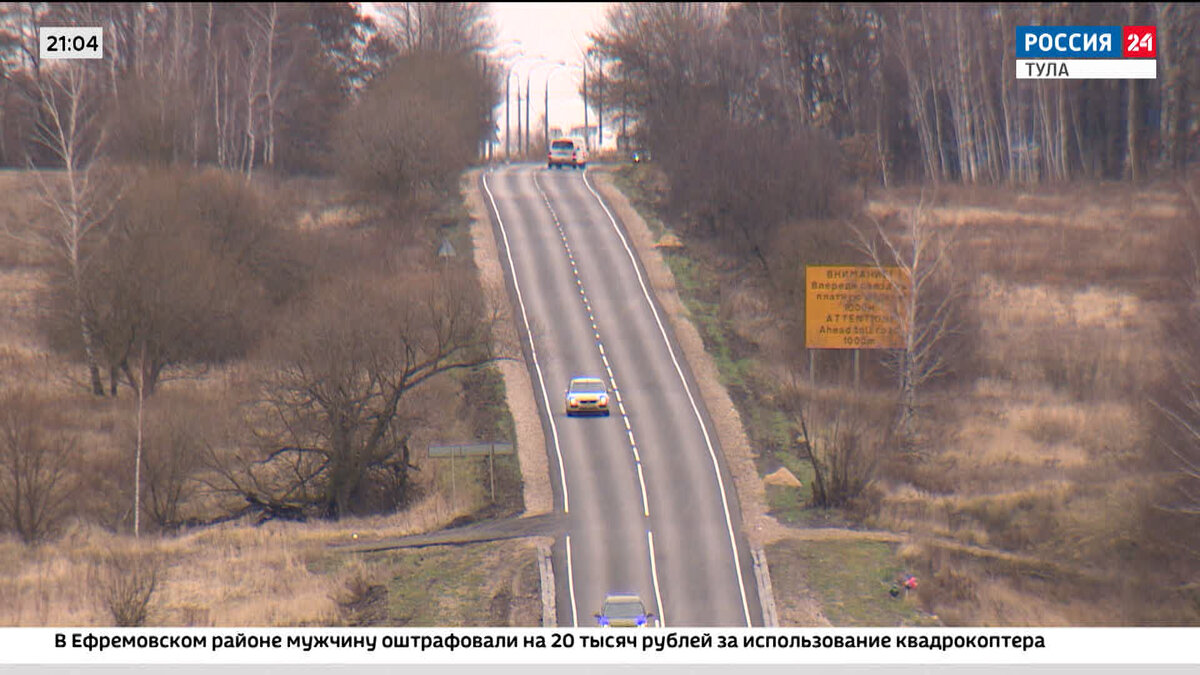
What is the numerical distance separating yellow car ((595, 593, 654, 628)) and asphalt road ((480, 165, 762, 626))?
5.64ft

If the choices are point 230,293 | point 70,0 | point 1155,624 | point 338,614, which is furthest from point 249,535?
point 70,0

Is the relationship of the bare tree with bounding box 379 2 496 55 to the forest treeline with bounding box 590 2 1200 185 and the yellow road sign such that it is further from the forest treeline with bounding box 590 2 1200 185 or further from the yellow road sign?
the yellow road sign

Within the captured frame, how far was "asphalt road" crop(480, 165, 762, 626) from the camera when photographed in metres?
30.6

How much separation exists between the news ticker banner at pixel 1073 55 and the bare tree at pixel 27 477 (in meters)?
29.6

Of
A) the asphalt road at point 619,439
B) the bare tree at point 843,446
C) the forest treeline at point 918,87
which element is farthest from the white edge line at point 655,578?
the forest treeline at point 918,87

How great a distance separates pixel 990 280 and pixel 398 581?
40288 mm

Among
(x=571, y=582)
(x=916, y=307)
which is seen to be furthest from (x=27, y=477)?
(x=916, y=307)

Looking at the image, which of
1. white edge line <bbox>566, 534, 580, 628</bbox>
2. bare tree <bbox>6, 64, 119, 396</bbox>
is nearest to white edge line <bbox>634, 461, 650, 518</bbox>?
white edge line <bbox>566, 534, 580, 628</bbox>

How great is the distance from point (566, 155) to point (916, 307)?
1758 inches

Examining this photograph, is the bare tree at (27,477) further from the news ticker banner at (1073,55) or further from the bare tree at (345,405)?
the news ticker banner at (1073,55)

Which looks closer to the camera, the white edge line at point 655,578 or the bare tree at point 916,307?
the white edge line at point 655,578

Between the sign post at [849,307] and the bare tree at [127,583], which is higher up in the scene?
the sign post at [849,307]

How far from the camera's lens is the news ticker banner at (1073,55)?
28156mm

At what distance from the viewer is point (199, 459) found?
38781mm
